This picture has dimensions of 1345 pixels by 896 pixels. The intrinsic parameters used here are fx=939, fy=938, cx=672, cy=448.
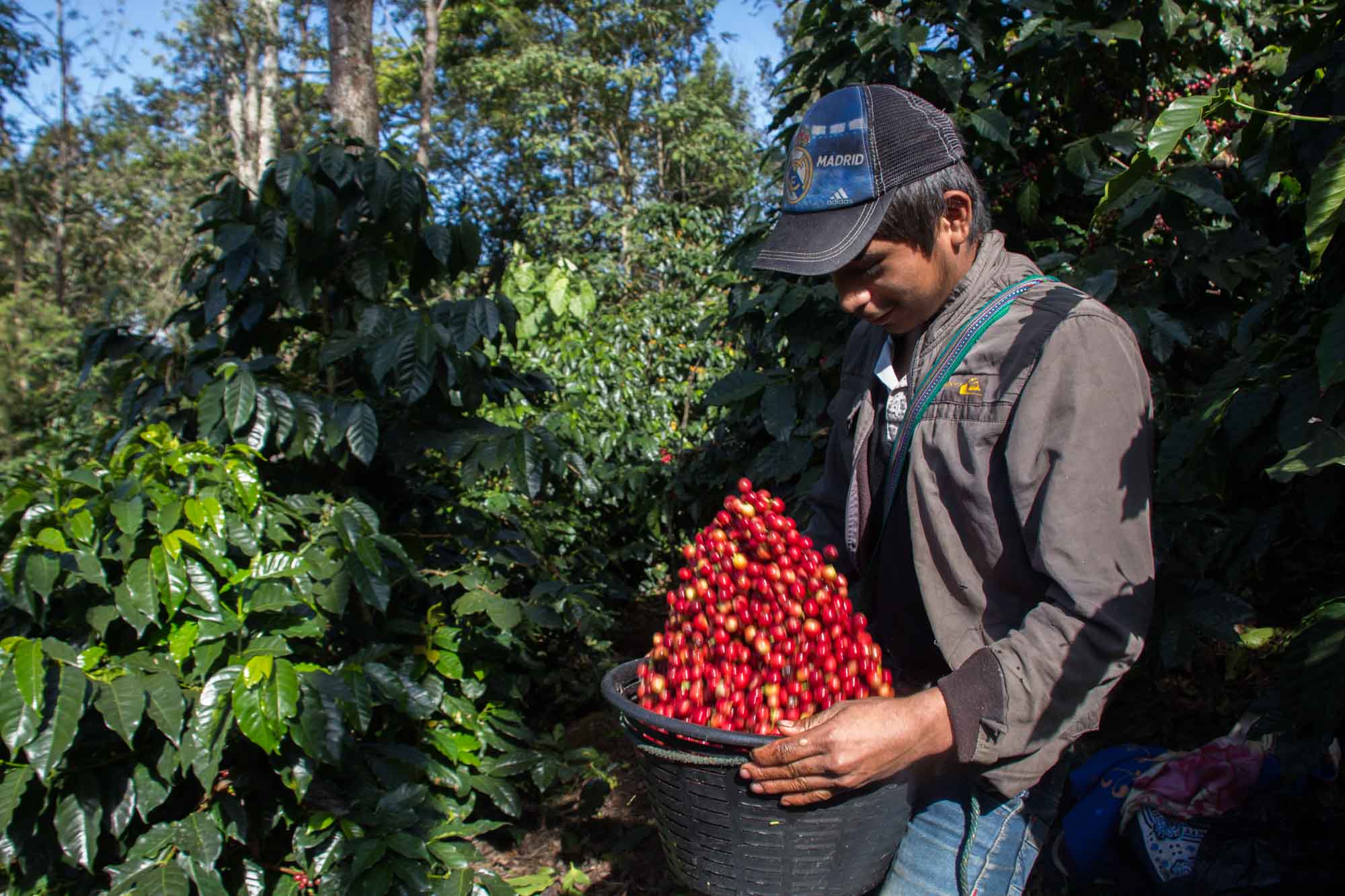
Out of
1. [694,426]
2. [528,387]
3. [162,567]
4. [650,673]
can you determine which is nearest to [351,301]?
[528,387]

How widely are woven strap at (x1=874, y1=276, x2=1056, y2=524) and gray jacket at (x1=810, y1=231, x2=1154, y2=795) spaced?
0.04ft

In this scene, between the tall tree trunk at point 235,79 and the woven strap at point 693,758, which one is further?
the tall tree trunk at point 235,79

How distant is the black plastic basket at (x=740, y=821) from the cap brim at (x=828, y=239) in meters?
0.70

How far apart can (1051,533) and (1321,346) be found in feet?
2.12

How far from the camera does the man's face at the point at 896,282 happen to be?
149 centimetres

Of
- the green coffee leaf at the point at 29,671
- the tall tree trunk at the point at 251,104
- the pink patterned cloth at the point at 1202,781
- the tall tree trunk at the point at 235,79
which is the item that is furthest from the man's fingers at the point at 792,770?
the tall tree trunk at the point at 235,79

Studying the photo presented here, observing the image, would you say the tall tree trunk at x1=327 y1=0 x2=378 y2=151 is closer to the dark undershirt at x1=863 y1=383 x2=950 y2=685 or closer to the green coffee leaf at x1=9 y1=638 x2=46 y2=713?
the green coffee leaf at x1=9 y1=638 x2=46 y2=713

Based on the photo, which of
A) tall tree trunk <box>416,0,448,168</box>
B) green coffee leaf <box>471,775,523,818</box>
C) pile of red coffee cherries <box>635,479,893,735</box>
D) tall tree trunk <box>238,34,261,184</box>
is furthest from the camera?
tall tree trunk <box>416,0,448,168</box>

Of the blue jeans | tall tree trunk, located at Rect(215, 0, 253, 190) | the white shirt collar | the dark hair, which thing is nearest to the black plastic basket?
the blue jeans

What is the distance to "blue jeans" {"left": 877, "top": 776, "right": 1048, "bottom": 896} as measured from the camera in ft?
4.89

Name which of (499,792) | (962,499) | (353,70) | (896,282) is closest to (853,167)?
(896,282)

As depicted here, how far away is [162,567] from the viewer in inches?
88.7

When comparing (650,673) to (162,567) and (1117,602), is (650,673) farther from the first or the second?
(162,567)

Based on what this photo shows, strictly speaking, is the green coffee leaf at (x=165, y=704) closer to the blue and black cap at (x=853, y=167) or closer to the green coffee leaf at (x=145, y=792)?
the green coffee leaf at (x=145, y=792)
